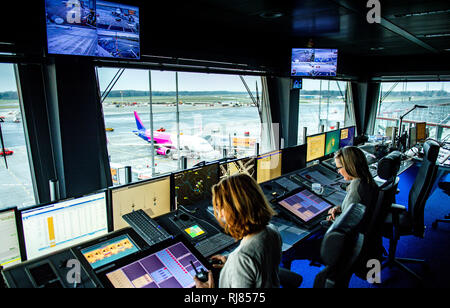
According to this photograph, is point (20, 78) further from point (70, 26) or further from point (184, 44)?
point (184, 44)

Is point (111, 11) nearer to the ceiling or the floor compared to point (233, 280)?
nearer to the ceiling

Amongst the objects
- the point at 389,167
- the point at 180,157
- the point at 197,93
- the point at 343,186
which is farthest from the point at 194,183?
the point at 197,93

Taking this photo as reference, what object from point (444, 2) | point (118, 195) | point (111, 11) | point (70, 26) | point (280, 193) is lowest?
point (280, 193)

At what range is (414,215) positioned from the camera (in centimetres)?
316

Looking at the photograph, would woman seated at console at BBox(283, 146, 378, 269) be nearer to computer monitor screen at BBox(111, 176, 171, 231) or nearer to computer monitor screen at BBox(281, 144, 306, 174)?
computer monitor screen at BBox(281, 144, 306, 174)

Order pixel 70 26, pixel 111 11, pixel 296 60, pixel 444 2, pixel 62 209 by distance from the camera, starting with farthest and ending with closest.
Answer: pixel 296 60
pixel 444 2
pixel 111 11
pixel 70 26
pixel 62 209

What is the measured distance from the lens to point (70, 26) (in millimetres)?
2695

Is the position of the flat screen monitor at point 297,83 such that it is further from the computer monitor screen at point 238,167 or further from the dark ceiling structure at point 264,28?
the computer monitor screen at point 238,167

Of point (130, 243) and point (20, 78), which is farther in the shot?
point (20, 78)

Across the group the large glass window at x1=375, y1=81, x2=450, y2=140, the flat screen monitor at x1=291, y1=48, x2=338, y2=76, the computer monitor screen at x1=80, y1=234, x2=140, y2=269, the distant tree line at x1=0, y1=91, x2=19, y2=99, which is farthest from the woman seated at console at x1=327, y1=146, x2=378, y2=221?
the large glass window at x1=375, y1=81, x2=450, y2=140

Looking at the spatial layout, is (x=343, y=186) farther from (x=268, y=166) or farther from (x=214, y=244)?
(x=214, y=244)

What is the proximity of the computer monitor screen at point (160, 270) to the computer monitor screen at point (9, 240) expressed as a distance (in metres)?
0.52
